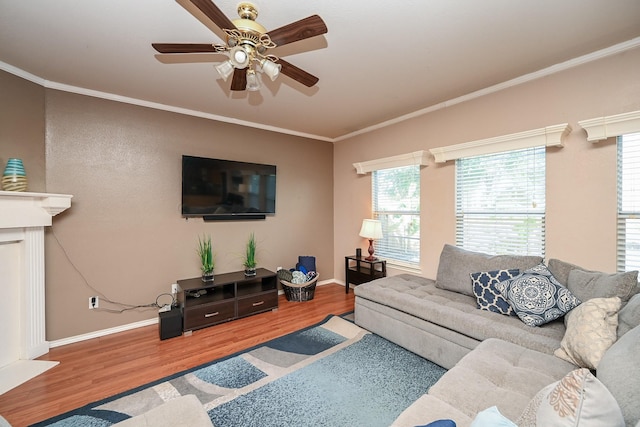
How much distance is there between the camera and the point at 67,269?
9.14ft

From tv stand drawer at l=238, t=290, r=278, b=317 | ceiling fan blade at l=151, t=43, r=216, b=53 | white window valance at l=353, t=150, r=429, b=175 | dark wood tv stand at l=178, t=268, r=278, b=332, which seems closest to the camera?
ceiling fan blade at l=151, t=43, r=216, b=53

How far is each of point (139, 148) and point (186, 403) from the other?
9.35ft

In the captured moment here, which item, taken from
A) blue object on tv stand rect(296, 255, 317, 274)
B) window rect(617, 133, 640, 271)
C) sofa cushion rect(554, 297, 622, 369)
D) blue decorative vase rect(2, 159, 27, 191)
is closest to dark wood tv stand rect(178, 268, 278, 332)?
blue object on tv stand rect(296, 255, 317, 274)

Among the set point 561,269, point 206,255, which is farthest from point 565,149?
point 206,255

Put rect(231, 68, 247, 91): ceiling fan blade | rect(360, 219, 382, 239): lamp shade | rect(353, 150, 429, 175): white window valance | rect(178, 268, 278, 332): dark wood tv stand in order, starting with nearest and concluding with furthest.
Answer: rect(231, 68, 247, 91): ceiling fan blade < rect(178, 268, 278, 332): dark wood tv stand < rect(353, 150, 429, 175): white window valance < rect(360, 219, 382, 239): lamp shade

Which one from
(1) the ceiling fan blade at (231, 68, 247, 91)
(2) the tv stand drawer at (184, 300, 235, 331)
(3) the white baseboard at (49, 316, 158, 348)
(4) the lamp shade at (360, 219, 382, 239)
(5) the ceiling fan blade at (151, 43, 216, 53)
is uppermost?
(1) the ceiling fan blade at (231, 68, 247, 91)

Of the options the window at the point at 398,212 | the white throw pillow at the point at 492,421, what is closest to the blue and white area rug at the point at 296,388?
the white throw pillow at the point at 492,421

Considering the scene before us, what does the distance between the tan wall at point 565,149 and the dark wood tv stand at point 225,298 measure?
2092 millimetres

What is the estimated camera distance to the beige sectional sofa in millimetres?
940

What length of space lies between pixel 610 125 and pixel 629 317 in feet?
4.93

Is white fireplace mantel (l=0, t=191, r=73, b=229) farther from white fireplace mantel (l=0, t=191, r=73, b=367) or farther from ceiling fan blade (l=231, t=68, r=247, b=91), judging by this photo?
Result: ceiling fan blade (l=231, t=68, r=247, b=91)

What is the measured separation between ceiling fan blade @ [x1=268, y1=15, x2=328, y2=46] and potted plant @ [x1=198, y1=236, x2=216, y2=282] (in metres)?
2.60

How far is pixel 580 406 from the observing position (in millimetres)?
772

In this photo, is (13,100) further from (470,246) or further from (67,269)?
(470,246)
